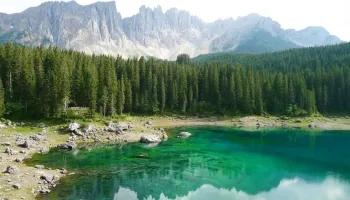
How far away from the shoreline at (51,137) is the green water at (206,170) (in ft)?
9.73

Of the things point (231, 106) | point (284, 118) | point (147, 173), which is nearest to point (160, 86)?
point (231, 106)

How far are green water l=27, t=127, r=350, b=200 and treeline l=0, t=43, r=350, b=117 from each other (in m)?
27.5

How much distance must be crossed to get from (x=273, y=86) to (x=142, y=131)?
78.4 m

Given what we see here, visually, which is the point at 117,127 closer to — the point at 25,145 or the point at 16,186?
the point at 25,145

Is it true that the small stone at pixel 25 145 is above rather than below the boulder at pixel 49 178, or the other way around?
above

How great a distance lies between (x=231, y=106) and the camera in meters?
125

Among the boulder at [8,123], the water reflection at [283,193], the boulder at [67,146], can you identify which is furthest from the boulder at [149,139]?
the boulder at [8,123]

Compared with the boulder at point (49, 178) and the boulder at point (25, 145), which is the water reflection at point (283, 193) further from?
the boulder at point (25, 145)

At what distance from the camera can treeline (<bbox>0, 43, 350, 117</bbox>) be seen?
79.4 m

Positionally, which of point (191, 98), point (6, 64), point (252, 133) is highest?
point (6, 64)

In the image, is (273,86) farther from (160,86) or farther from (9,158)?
(9,158)

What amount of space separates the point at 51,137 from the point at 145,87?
197 feet

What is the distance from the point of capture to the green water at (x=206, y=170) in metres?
38.3

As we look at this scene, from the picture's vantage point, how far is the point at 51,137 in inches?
Answer: 2467
